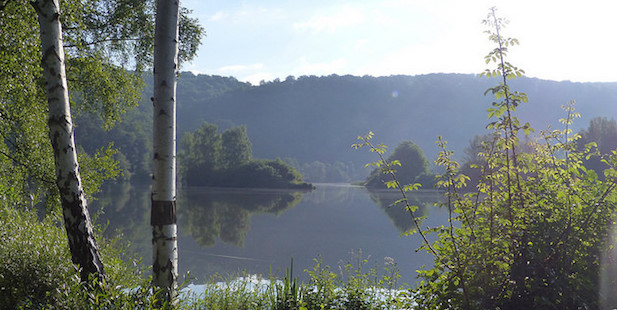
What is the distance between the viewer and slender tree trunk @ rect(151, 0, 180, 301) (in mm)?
3820

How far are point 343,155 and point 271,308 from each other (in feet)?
502

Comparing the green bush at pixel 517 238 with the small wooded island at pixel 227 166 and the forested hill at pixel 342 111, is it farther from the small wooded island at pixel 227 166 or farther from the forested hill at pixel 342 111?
the forested hill at pixel 342 111

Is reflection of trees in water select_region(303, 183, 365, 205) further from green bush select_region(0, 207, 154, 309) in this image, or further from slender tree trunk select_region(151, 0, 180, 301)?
slender tree trunk select_region(151, 0, 180, 301)

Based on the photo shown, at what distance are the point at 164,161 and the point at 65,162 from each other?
1.00 metres

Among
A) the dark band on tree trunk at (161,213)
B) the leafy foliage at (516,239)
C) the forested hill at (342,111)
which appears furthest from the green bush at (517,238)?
the forested hill at (342,111)

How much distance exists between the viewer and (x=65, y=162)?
4117 millimetres

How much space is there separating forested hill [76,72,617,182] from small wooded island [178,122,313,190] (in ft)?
203

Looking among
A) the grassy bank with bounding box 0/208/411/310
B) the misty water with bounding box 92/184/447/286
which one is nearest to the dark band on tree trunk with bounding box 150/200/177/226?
the grassy bank with bounding box 0/208/411/310

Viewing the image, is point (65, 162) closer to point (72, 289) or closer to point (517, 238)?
point (72, 289)

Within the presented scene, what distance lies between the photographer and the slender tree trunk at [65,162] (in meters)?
4.08

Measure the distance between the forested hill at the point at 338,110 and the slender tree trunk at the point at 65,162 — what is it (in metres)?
132

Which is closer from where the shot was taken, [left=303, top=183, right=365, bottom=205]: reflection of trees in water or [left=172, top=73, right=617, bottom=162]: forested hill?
[left=303, top=183, right=365, bottom=205]: reflection of trees in water

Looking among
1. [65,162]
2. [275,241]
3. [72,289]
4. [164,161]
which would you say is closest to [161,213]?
[164,161]

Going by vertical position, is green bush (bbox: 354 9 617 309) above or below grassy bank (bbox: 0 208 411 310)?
Result: above
